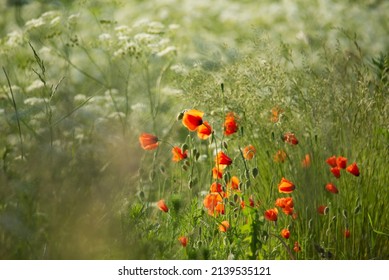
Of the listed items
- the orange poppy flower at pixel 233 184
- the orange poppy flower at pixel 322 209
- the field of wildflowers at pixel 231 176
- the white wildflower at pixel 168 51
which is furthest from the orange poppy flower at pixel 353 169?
the white wildflower at pixel 168 51

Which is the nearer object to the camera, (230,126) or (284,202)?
(284,202)

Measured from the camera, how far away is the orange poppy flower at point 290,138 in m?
2.63

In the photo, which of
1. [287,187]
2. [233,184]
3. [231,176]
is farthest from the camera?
[231,176]

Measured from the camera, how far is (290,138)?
265cm

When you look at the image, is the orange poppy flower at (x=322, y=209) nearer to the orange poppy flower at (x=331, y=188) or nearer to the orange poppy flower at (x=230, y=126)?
the orange poppy flower at (x=331, y=188)

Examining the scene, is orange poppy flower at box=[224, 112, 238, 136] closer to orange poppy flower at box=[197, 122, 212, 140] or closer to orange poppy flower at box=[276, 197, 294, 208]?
orange poppy flower at box=[197, 122, 212, 140]

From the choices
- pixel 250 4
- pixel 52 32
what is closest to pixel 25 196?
pixel 52 32

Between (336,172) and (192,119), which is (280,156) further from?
(192,119)

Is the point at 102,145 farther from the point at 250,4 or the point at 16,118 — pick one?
the point at 250,4

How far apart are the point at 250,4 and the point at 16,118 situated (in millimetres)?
2865

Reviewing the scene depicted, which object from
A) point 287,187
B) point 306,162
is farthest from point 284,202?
point 306,162

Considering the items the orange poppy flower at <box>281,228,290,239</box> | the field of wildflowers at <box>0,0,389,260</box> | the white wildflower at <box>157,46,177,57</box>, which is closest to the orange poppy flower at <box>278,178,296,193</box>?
the field of wildflowers at <box>0,0,389,260</box>

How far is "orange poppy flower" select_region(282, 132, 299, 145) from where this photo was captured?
2.63m

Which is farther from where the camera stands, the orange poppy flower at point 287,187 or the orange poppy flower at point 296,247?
the orange poppy flower at point 296,247
